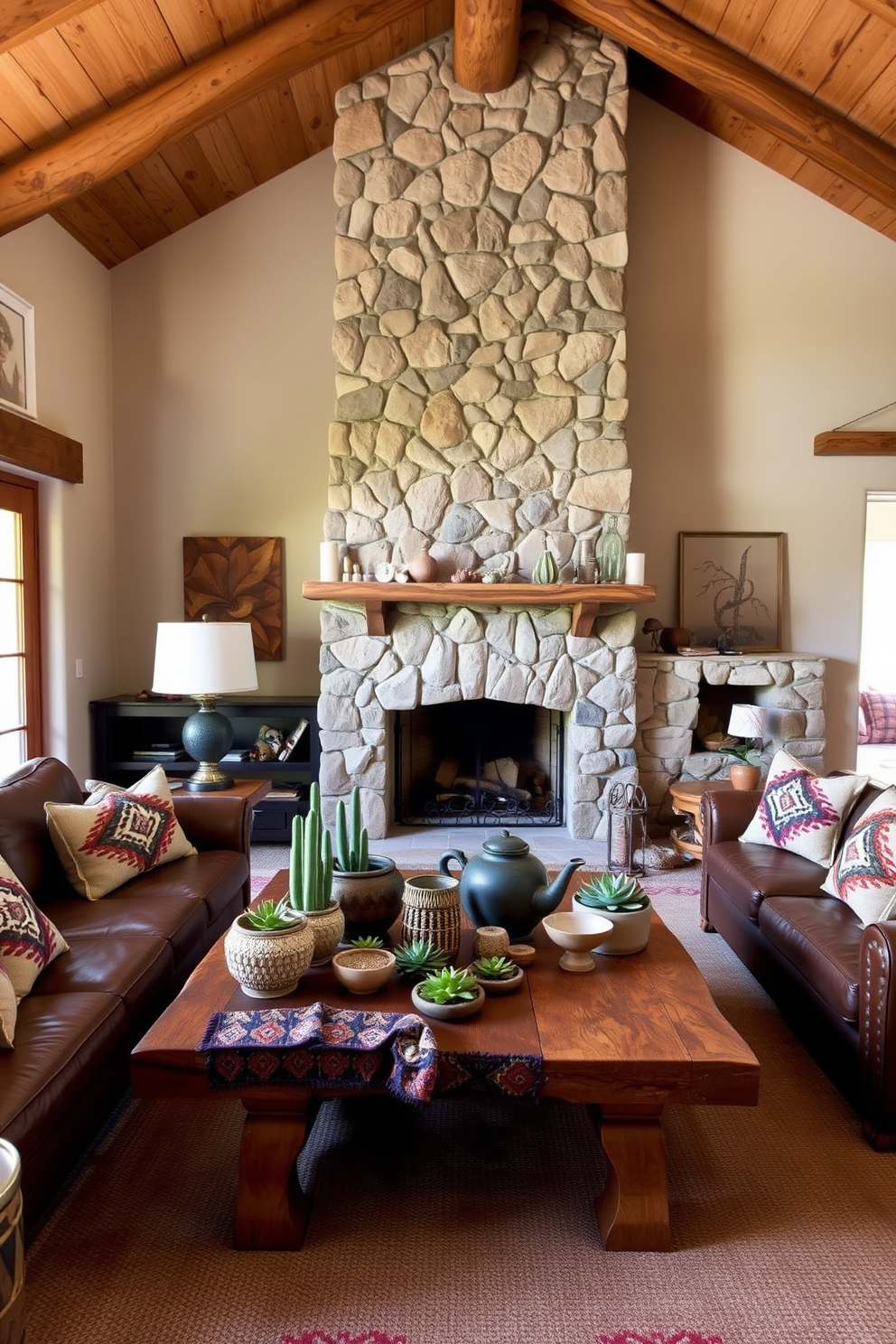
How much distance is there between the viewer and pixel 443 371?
16.1 feet

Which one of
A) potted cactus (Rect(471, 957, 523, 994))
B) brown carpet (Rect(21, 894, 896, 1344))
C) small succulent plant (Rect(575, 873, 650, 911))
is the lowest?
brown carpet (Rect(21, 894, 896, 1344))

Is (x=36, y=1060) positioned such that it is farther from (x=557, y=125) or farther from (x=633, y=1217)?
(x=557, y=125)

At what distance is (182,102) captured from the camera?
391 cm

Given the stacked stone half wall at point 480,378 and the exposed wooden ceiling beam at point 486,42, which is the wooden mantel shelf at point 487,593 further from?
the exposed wooden ceiling beam at point 486,42

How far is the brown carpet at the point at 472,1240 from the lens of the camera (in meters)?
1.66

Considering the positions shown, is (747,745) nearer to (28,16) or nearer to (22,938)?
(22,938)

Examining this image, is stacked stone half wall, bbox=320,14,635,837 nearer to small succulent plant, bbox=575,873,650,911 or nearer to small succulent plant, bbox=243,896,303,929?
small succulent plant, bbox=575,873,650,911

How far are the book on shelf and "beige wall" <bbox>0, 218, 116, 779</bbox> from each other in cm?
108

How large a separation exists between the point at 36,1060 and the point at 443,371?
4.02m

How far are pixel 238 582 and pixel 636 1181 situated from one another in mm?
4224

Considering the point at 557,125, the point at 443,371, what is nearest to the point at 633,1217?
the point at 443,371

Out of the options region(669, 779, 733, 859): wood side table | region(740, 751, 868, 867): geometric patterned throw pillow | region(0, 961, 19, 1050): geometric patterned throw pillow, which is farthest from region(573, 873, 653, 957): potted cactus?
region(669, 779, 733, 859): wood side table

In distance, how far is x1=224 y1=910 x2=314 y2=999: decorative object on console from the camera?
1977 mm

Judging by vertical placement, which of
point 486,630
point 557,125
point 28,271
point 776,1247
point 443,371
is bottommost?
point 776,1247
